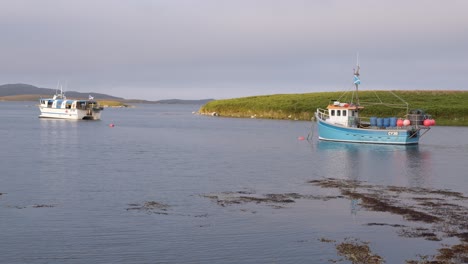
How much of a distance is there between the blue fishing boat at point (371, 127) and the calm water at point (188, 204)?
666 cm

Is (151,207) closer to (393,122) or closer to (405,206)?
(405,206)

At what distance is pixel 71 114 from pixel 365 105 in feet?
201

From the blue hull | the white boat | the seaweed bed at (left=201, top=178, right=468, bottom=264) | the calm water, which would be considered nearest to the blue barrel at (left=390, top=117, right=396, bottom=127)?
the blue hull

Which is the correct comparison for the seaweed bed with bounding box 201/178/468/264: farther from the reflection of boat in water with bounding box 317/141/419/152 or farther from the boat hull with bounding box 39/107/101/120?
the boat hull with bounding box 39/107/101/120

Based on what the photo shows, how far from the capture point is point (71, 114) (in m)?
125

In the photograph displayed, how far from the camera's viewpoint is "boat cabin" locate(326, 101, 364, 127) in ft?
230

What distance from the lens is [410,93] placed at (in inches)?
6122

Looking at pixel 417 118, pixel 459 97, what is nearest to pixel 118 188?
pixel 417 118

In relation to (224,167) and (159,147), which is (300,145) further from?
(224,167)

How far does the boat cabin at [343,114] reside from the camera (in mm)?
70250

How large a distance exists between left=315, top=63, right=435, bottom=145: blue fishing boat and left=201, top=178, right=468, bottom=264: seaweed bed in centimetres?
3111

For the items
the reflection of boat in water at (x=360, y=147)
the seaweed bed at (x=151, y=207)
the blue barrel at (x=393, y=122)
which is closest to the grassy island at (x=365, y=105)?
the reflection of boat in water at (x=360, y=147)

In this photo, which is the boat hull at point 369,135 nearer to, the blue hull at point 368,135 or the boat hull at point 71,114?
the blue hull at point 368,135

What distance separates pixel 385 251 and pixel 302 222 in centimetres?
521
